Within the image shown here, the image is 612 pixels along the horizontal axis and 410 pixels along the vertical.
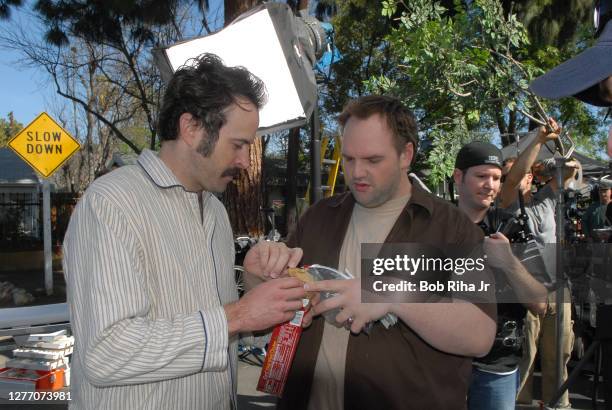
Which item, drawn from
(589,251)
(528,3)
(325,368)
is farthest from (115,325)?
(528,3)

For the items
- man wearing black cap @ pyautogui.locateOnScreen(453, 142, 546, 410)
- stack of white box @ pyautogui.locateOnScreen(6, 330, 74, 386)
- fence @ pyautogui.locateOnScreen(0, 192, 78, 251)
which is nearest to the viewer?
man wearing black cap @ pyautogui.locateOnScreen(453, 142, 546, 410)

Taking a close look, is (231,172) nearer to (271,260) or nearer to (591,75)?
(271,260)

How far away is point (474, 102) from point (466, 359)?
4.23 meters

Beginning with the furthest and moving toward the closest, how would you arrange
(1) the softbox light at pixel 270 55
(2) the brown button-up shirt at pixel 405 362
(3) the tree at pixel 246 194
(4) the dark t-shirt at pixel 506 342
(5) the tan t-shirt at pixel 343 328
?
1. (3) the tree at pixel 246 194
2. (1) the softbox light at pixel 270 55
3. (4) the dark t-shirt at pixel 506 342
4. (5) the tan t-shirt at pixel 343 328
5. (2) the brown button-up shirt at pixel 405 362

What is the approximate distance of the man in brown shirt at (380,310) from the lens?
64.5 inches

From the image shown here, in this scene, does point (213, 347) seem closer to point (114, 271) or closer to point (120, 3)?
point (114, 271)

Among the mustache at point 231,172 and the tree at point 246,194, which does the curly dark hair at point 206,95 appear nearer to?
the mustache at point 231,172

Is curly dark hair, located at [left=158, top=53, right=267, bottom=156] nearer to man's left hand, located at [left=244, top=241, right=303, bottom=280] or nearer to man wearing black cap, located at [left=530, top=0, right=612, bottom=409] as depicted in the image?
man's left hand, located at [left=244, top=241, right=303, bottom=280]

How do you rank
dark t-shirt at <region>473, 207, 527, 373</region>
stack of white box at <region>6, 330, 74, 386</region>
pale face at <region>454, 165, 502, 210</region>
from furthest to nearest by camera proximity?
stack of white box at <region>6, 330, 74, 386</region> < pale face at <region>454, 165, 502, 210</region> < dark t-shirt at <region>473, 207, 527, 373</region>

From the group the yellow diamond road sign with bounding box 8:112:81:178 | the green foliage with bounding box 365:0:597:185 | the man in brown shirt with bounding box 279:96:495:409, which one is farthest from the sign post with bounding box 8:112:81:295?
the man in brown shirt with bounding box 279:96:495:409

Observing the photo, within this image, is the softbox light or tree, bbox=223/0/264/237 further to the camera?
tree, bbox=223/0/264/237

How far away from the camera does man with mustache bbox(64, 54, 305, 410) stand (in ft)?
4.94

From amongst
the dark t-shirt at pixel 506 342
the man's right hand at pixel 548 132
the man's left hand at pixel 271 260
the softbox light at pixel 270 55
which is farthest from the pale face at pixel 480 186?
the man's left hand at pixel 271 260

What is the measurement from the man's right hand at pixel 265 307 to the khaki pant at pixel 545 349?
364 centimetres
